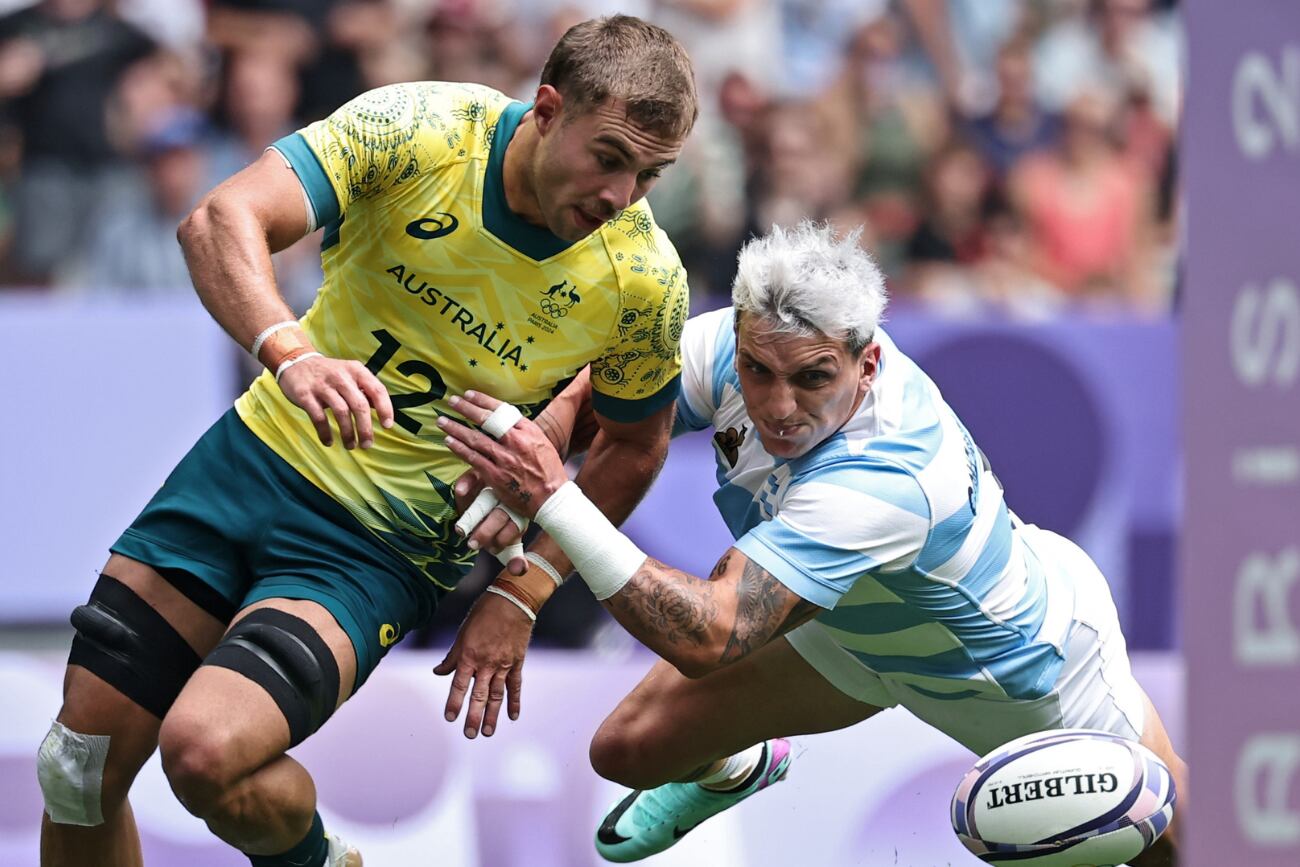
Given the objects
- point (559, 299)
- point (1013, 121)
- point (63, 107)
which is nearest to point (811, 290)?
point (559, 299)

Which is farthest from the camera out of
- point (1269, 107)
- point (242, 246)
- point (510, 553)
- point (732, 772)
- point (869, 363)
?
point (732, 772)

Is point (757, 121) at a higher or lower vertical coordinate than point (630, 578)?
higher

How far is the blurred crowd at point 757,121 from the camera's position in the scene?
7875mm

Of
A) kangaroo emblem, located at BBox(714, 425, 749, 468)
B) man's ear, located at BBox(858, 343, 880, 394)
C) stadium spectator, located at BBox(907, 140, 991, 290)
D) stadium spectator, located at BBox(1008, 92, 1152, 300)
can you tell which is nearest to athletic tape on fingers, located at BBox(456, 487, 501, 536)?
kangaroo emblem, located at BBox(714, 425, 749, 468)

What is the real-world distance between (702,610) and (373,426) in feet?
2.95

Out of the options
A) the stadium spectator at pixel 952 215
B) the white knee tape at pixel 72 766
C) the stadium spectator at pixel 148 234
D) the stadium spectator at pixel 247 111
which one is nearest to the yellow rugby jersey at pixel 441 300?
the white knee tape at pixel 72 766

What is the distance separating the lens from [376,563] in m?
4.32

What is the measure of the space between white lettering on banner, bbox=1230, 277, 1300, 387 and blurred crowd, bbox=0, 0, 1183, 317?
15.6 ft

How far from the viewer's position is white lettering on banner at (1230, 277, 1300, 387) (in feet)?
8.55

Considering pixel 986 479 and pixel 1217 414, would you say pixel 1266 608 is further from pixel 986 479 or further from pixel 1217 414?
pixel 986 479

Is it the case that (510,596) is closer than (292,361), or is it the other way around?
(292,361)

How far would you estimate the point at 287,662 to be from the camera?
12.9 feet

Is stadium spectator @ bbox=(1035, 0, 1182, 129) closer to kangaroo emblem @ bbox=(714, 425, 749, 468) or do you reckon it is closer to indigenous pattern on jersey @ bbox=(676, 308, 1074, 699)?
indigenous pattern on jersey @ bbox=(676, 308, 1074, 699)

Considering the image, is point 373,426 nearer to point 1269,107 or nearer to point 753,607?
point 753,607
